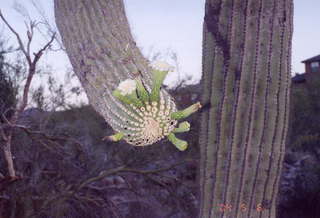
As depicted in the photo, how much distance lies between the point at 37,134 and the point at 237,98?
737cm

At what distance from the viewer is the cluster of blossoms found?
4.75ft

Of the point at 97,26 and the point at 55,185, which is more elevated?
the point at 97,26

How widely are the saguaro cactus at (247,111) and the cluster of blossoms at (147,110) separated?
572 mm

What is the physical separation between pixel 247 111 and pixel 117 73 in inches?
28.4

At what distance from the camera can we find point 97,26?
1803 millimetres

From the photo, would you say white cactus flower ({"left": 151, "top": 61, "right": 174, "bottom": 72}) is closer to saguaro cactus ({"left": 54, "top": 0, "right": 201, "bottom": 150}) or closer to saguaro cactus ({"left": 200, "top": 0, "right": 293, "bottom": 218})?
saguaro cactus ({"left": 54, "top": 0, "right": 201, "bottom": 150})

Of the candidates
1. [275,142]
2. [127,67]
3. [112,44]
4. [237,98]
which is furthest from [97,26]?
[275,142]

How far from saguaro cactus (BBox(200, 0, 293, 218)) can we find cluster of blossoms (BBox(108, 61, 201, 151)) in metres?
0.57

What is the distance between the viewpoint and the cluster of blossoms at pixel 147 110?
145cm

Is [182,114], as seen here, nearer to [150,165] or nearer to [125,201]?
[125,201]
